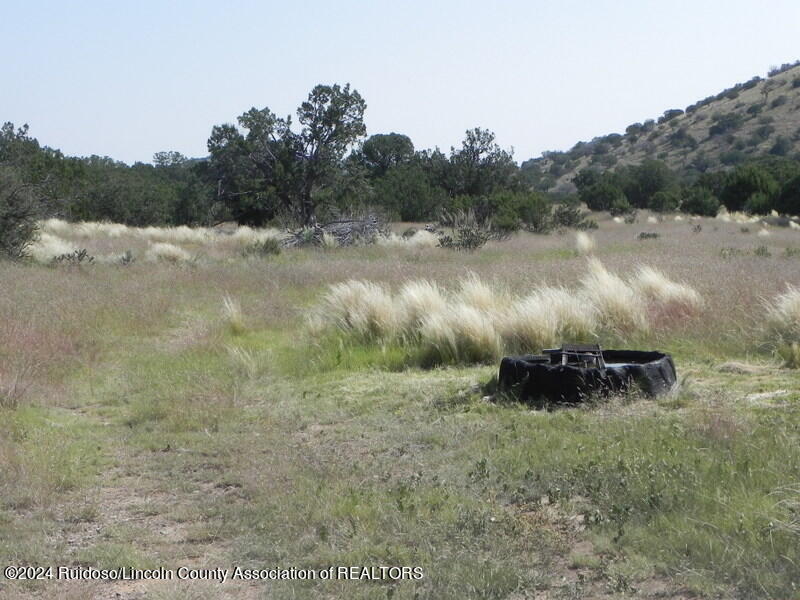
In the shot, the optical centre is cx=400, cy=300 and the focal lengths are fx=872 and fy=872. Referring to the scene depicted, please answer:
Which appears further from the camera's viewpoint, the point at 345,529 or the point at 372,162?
the point at 372,162

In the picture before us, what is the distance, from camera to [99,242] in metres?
24.5

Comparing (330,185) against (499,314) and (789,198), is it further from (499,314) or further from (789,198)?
(499,314)

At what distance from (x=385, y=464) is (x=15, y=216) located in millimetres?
15045

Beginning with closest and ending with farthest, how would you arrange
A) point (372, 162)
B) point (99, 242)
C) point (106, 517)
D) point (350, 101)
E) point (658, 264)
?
point (106, 517), point (658, 264), point (99, 242), point (350, 101), point (372, 162)

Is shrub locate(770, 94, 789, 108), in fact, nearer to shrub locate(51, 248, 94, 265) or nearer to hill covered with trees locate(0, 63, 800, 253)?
hill covered with trees locate(0, 63, 800, 253)

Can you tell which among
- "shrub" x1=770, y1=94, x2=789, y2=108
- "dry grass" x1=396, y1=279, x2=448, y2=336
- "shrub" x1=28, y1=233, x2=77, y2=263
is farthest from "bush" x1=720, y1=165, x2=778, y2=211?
"dry grass" x1=396, y1=279, x2=448, y2=336

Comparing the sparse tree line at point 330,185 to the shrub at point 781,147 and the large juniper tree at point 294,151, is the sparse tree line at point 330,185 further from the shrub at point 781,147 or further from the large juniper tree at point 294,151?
the shrub at point 781,147

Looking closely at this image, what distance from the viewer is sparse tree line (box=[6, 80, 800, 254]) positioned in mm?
32281

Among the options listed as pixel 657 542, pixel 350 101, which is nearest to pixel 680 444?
pixel 657 542

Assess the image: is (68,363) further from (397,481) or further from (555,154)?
(555,154)

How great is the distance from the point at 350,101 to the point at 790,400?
27833mm

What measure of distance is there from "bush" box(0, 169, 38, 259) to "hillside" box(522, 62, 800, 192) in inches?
2176

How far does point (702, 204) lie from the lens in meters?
41.6

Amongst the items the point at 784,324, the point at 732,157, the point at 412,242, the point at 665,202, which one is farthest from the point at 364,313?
the point at 732,157
